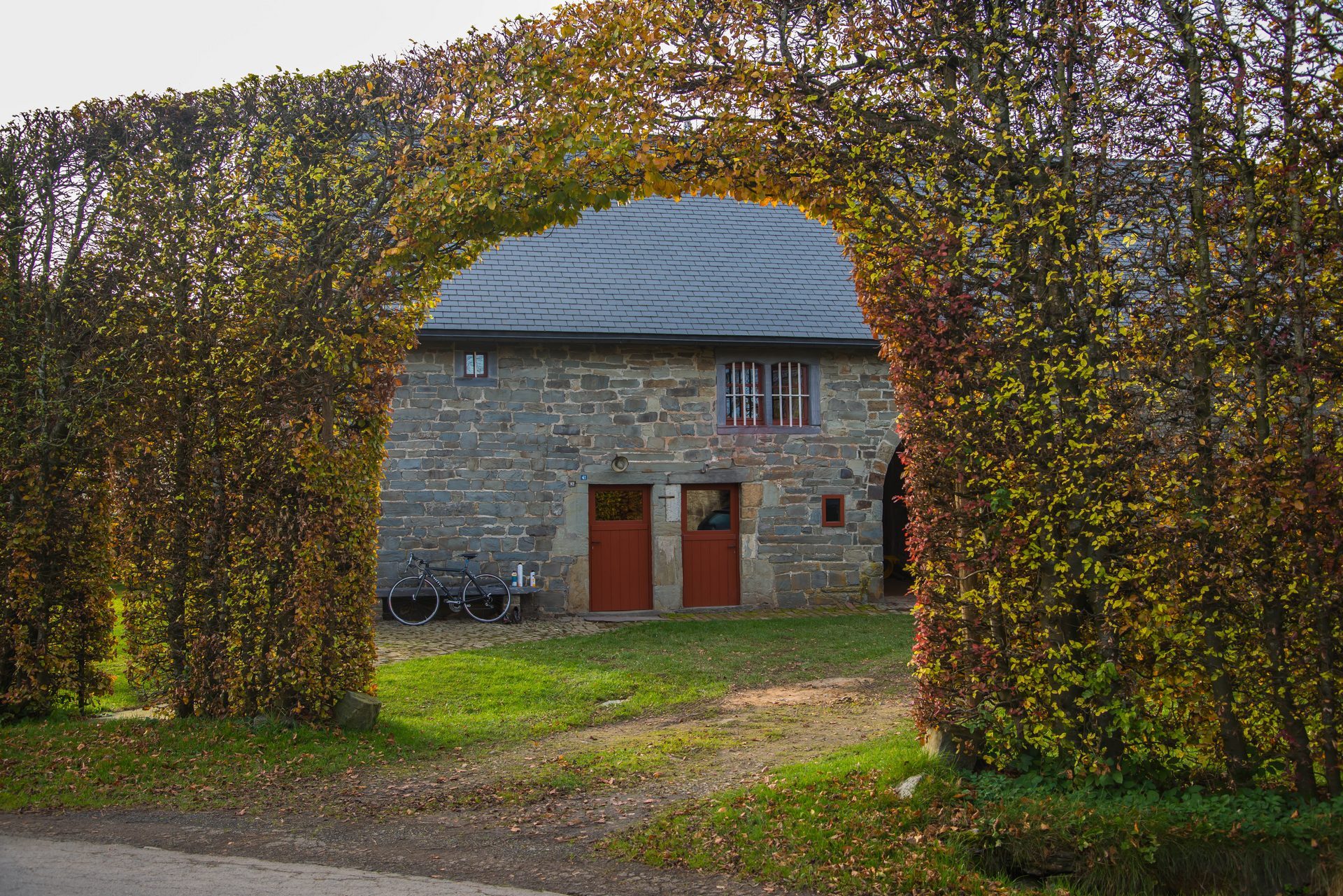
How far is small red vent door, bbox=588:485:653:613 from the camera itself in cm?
1459

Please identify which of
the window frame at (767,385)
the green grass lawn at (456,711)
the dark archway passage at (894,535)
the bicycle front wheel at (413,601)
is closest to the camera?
the green grass lawn at (456,711)

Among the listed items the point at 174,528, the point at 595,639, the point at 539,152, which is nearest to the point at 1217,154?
the point at 539,152

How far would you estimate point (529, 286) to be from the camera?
14.8 metres

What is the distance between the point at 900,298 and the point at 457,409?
9.76 meters

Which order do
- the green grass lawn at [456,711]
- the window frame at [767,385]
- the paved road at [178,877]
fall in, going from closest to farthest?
the paved road at [178,877]
the green grass lawn at [456,711]
the window frame at [767,385]

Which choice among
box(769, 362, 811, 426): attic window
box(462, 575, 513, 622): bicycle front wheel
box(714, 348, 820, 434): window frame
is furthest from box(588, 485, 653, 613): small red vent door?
box(769, 362, 811, 426): attic window

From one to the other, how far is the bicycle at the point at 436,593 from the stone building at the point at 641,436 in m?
0.24

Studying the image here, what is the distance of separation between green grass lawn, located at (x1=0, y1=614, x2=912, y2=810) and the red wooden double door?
4.58ft

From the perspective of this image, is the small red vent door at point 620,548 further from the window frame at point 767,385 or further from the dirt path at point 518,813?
the dirt path at point 518,813

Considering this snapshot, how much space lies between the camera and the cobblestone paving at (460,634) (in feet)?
37.8

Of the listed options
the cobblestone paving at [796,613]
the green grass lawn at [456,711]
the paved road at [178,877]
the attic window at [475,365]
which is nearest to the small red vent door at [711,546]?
the cobblestone paving at [796,613]

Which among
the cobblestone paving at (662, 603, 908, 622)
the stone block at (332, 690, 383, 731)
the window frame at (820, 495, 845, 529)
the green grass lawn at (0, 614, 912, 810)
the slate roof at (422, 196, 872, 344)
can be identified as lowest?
the cobblestone paving at (662, 603, 908, 622)

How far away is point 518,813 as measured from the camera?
5418 millimetres

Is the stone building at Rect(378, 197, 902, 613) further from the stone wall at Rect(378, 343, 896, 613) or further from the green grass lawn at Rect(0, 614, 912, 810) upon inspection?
the green grass lawn at Rect(0, 614, 912, 810)
